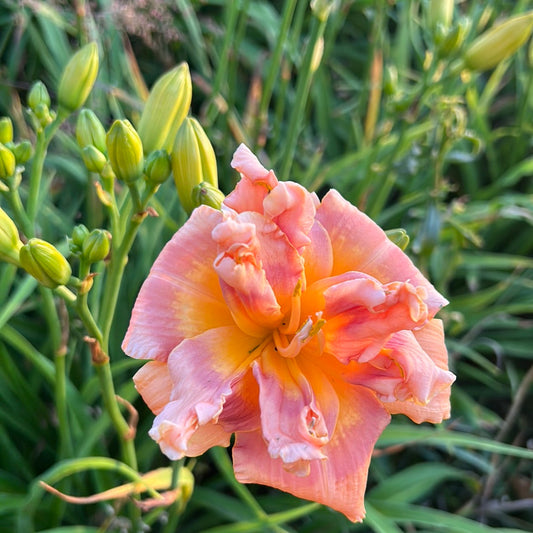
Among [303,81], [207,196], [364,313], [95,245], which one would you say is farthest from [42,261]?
[303,81]

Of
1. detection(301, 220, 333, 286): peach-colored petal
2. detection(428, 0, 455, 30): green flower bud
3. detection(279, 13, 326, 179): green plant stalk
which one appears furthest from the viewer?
detection(428, 0, 455, 30): green flower bud

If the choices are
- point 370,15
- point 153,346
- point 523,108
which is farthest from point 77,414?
point 523,108

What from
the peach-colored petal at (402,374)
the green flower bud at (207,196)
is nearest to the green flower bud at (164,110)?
the green flower bud at (207,196)

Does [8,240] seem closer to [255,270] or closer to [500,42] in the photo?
[255,270]

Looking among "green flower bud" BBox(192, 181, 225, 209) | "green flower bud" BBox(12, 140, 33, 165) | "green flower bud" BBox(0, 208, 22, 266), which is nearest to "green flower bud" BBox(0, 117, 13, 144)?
"green flower bud" BBox(12, 140, 33, 165)

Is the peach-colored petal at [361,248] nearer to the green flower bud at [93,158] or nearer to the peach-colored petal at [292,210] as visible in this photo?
the peach-colored petal at [292,210]

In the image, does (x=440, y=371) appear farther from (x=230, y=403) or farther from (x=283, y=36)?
(x=283, y=36)

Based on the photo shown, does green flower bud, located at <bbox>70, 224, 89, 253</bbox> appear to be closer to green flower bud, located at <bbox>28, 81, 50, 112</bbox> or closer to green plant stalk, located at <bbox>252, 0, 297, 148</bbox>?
green flower bud, located at <bbox>28, 81, 50, 112</bbox>
